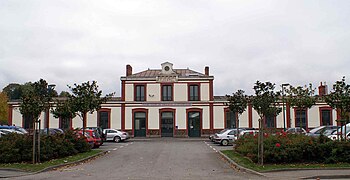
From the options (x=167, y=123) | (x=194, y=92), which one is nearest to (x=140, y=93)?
(x=167, y=123)

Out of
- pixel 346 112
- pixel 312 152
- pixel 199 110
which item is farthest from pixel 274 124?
pixel 312 152

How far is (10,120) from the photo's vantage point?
152 ft

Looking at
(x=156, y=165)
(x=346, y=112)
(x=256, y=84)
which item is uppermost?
(x=256, y=84)

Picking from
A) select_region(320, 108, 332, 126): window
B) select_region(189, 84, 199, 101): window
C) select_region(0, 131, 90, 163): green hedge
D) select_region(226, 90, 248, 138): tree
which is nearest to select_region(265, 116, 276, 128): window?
select_region(320, 108, 332, 126): window

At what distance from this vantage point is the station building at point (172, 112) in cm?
4597

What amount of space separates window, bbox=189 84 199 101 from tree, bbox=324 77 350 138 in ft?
86.3

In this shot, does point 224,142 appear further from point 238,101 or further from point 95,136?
point 95,136

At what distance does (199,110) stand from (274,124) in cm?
912

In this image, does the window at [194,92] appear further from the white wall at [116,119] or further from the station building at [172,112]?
the white wall at [116,119]

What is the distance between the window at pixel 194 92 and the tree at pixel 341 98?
2629 centimetres

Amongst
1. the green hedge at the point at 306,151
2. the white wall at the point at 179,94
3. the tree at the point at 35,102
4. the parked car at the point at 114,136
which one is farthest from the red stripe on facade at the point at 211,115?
the green hedge at the point at 306,151

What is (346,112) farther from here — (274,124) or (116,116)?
(116,116)

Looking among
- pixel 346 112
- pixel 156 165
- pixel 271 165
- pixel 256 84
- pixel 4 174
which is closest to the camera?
pixel 4 174

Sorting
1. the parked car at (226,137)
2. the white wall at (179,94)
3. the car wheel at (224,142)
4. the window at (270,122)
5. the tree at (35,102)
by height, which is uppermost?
the white wall at (179,94)
